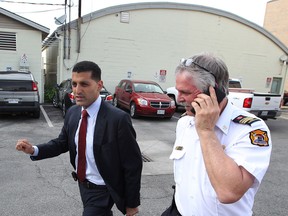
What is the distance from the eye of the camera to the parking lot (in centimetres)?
337

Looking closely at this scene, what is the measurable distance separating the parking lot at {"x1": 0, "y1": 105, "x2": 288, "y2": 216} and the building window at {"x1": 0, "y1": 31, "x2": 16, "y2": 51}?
265 inches

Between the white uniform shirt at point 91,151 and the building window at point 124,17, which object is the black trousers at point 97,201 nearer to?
the white uniform shirt at point 91,151

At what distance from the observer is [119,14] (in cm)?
1473

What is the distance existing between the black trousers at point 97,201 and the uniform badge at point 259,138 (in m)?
1.31

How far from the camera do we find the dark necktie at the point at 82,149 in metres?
2.10

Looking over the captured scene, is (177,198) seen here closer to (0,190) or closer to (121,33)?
(0,190)

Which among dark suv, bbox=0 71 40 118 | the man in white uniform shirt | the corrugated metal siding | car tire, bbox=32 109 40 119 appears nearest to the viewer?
the man in white uniform shirt

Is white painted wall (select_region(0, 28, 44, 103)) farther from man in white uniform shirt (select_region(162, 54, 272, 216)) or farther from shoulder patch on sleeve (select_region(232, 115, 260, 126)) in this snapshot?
shoulder patch on sleeve (select_region(232, 115, 260, 126))

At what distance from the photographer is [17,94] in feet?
28.6

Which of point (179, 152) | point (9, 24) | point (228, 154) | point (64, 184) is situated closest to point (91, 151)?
point (179, 152)

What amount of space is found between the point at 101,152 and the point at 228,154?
43.0 inches

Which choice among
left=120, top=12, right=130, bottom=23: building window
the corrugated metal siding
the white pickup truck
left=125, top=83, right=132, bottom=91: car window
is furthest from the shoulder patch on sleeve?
left=120, top=12, right=130, bottom=23: building window

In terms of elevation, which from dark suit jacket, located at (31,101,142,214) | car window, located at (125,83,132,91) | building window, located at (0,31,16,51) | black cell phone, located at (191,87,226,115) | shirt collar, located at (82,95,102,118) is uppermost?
building window, located at (0,31,16,51)

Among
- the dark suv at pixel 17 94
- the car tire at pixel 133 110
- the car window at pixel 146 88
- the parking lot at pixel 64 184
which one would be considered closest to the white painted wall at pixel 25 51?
the dark suv at pixel 17 94
